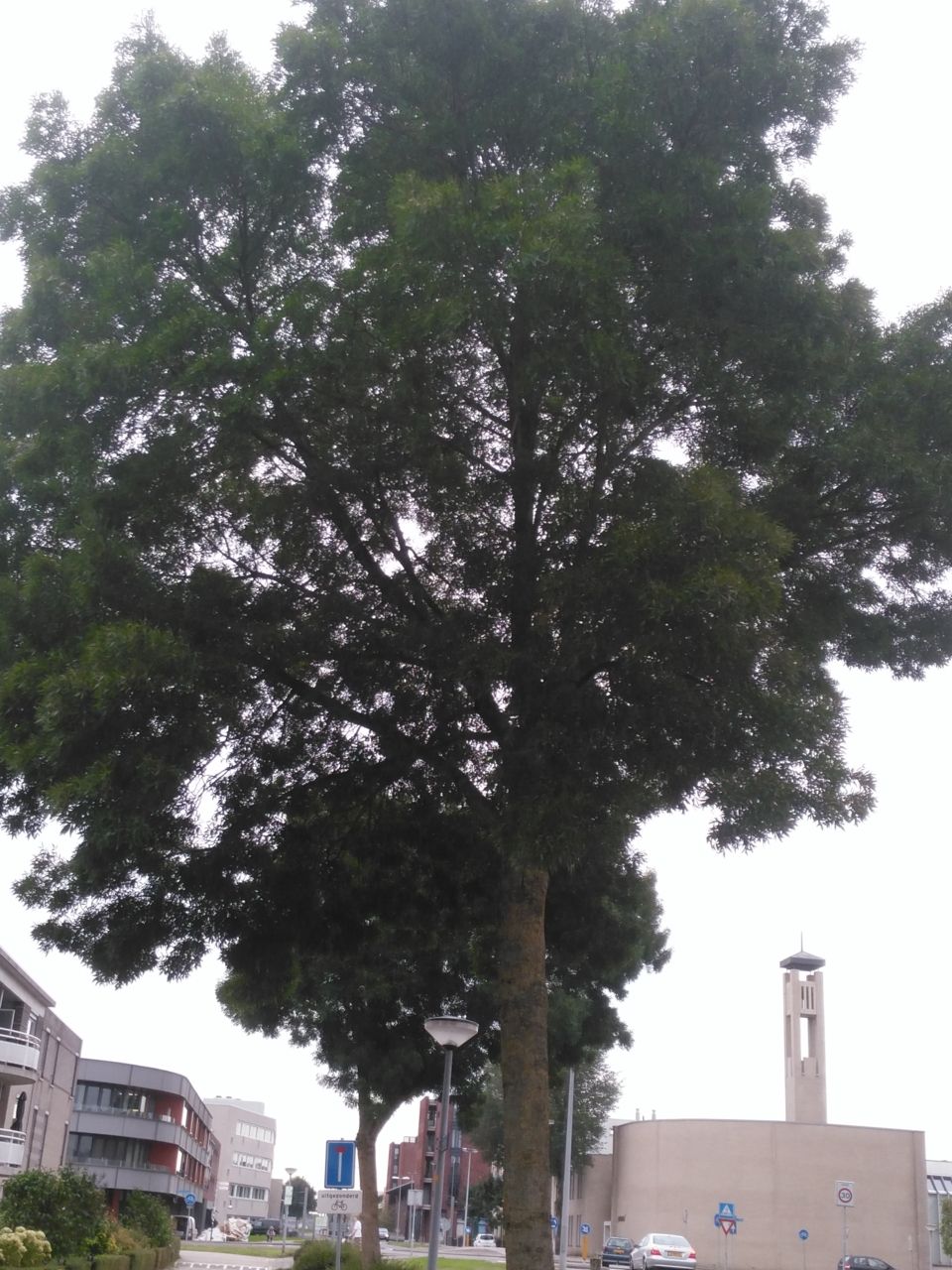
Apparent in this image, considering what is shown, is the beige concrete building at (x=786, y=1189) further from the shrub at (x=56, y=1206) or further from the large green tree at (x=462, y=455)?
the large green tree at (x=462, y=455)

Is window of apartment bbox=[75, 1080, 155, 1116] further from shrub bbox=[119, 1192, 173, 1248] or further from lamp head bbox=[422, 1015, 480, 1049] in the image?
lamp head bbox=[422, 1015, 480, 1049]

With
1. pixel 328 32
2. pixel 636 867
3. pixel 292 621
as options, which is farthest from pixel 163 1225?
pixel 328 32

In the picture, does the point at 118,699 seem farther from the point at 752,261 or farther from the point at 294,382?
the point at 752,261

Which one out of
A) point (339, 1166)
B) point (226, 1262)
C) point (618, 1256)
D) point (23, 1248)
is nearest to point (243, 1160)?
point (226, 1262)

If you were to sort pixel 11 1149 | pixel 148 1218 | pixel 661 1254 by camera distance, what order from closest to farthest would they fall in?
pixel 148 1218
pixel 11 1149
pixel 661 1254

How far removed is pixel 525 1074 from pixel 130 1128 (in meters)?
72.9

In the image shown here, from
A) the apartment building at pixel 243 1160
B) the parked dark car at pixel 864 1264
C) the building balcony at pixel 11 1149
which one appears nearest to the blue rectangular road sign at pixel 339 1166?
the building balcony at pixel 11 1149

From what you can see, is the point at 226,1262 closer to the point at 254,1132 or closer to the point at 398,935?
the point at 398,935

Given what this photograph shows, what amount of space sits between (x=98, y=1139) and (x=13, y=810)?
71043 millimetres

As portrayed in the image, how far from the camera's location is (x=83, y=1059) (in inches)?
2980

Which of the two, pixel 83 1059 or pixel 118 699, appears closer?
pixel 118 699

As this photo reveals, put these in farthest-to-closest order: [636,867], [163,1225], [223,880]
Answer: [163,1225], [636,867], [223,880]

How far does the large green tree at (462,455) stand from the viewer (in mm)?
10297

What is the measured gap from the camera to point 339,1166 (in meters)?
16.3
